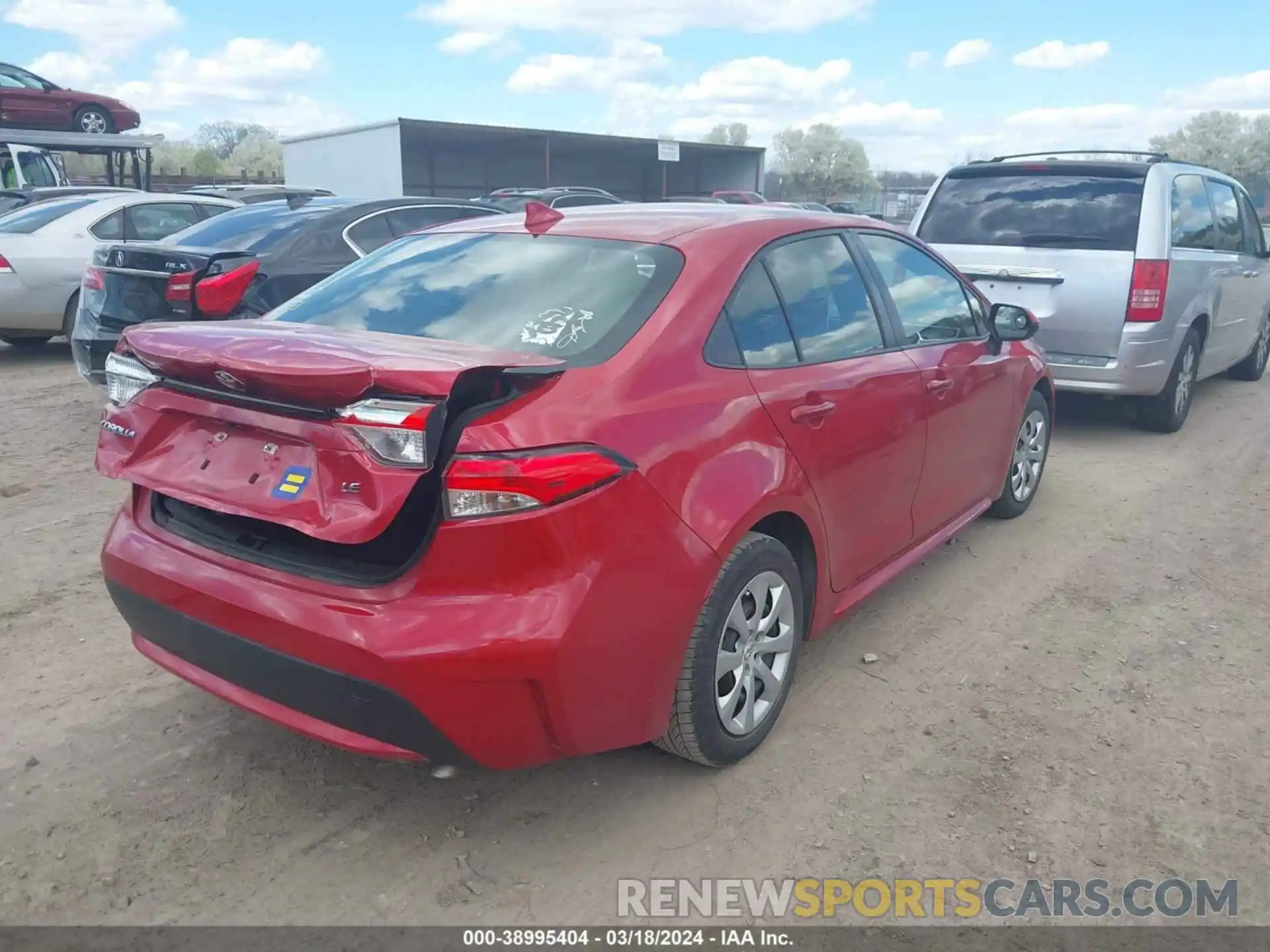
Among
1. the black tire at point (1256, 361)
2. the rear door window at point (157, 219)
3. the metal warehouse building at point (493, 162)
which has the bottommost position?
the black tire at point (1256, 361)

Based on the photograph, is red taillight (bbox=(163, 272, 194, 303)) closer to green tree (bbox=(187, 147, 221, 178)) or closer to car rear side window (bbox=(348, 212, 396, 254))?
car rear side window (bbox=(348, 212, 396, 254))

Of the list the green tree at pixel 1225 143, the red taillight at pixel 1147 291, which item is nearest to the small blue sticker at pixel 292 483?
the red taillight at pixel 1147 291

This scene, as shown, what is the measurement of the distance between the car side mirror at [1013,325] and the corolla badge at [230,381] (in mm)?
3415

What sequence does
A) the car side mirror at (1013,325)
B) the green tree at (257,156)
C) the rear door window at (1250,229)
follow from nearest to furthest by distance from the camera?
the car side mirror at (1013,325) < the rear door window at (1250,229) < the green tree at (257,156)

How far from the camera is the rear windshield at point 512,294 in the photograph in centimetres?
284

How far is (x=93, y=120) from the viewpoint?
22.6 metres

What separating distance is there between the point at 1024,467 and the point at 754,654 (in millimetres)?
2875

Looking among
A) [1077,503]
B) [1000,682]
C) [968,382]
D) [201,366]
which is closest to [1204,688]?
[1000,682]

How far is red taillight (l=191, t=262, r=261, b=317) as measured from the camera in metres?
5.82

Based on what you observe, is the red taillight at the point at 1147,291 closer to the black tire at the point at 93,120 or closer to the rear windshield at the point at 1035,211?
the rear windshield at the point at 1035,211

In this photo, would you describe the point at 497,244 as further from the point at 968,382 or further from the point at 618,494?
the point at 968,382

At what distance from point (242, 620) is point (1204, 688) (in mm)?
3210

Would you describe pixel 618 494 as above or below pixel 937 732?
above

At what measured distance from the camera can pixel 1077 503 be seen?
5.70 meters
